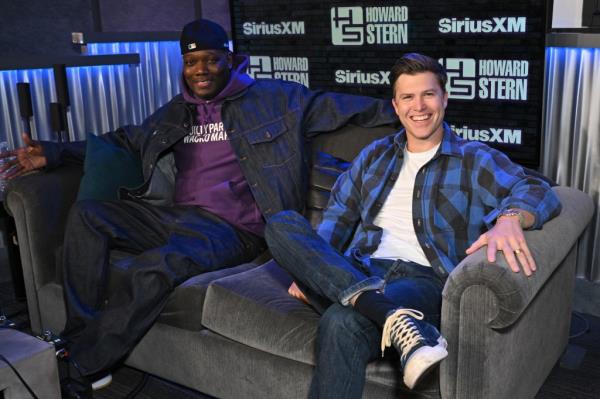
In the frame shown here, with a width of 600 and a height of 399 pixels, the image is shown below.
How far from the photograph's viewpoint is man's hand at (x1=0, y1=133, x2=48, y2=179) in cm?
283

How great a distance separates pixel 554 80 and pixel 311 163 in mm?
1018

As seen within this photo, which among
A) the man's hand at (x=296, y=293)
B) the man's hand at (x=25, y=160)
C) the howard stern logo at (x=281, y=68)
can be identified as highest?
the howard stern logo at (x=281, y=68)

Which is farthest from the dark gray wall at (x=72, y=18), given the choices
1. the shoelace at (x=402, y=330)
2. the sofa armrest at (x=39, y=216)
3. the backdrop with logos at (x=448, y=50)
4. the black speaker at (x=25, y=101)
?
the shoelace at (x=402, y=330)

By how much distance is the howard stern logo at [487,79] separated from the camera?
2600 mm

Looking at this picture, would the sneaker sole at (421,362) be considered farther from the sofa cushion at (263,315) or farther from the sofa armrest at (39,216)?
the sofa armrest at (39,216)

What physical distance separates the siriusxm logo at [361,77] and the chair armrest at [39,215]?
1.23 meters

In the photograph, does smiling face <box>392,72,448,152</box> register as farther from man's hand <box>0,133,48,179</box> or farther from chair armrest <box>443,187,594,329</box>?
man's hand <box>0,133,48,179</box>

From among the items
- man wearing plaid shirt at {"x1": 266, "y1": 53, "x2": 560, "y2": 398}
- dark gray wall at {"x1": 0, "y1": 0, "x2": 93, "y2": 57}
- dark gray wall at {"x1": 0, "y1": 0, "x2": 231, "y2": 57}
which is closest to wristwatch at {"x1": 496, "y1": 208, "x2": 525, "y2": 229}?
man wearing plaid shirt at {"x1": 266, "y1": 53, "x2": 560, "y2": 398}

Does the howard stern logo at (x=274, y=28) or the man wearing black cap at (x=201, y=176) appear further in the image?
the howard stern logo at (x=274, y=28)

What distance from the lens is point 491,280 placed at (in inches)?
66.1

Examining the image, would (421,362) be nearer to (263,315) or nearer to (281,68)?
(263,315)

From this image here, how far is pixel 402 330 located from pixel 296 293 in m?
0.58

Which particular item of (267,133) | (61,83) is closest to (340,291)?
(267,133)

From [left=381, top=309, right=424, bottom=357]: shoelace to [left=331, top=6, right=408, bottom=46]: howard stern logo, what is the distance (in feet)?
4.87
